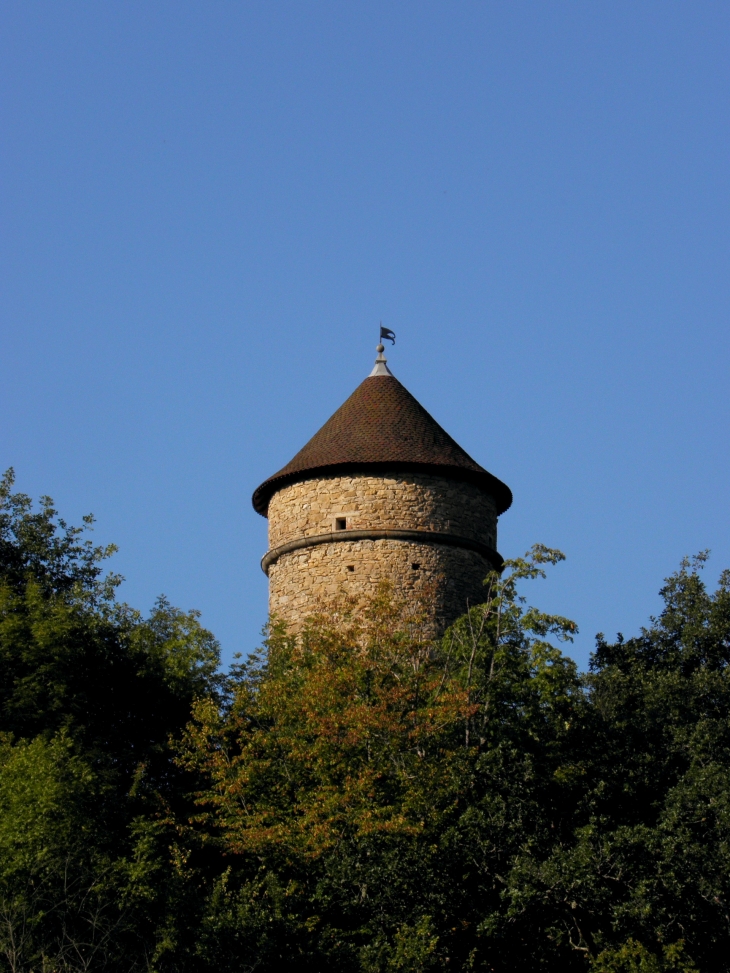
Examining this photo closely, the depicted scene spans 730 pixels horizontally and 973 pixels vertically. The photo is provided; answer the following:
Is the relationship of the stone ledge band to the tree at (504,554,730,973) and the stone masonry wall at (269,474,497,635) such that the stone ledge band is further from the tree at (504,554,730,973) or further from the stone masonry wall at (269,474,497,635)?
the tree at (504,554,730,973)

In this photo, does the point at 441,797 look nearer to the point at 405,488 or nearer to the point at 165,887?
the point at 165,887

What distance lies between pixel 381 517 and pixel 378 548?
573 millimetres

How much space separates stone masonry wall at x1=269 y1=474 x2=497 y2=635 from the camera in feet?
92.1

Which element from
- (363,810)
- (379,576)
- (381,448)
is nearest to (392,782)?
(363,810)

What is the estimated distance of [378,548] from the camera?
2827cm

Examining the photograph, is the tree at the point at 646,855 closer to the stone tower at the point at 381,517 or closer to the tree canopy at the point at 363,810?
the tree canopy at the point at 363,810

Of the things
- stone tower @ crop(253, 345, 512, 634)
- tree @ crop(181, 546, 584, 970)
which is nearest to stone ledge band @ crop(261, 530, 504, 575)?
stone tower @ crop(253, 345, 512, 634)

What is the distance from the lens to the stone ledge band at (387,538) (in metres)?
28.3

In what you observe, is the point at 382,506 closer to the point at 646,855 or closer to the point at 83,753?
the point at 83,753

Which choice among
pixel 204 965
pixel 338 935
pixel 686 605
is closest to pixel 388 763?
pixel 338 935

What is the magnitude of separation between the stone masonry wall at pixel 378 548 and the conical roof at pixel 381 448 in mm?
220

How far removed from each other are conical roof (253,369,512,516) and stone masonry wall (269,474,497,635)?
0.22 meters

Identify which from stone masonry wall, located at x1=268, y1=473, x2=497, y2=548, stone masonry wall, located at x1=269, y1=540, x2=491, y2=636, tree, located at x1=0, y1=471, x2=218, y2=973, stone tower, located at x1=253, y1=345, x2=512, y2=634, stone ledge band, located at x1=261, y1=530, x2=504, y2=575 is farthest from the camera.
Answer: stone masonry wall, located at x1=268, y1=473, x2=497, y2=548

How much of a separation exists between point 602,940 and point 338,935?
3255 millimetres
